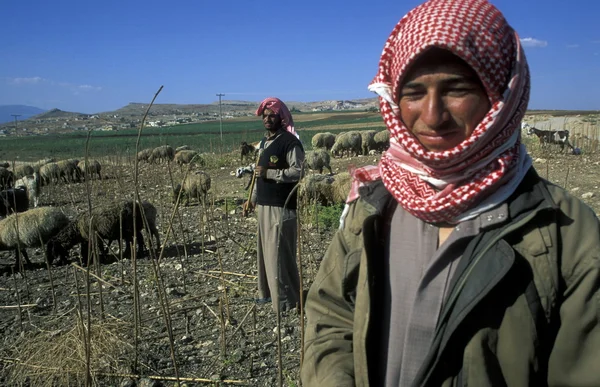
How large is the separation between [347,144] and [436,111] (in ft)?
66.1

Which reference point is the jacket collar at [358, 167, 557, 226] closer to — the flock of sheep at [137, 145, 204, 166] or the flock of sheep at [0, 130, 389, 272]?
the flock of sheep at [0, 130, 389, 272]

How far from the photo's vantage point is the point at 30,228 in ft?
22.6

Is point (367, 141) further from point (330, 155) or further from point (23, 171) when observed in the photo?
point (23, 171)

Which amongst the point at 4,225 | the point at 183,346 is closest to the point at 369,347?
the point at 183,346

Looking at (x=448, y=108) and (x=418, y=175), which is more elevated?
(x=448, y=108)

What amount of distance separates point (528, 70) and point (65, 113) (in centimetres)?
15730

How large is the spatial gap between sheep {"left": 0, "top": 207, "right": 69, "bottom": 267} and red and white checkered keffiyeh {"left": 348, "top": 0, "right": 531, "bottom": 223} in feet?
22.2

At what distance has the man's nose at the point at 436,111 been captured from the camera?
1122 millimetres

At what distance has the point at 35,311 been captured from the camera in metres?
4.73

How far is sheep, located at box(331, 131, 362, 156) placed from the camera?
2106cm

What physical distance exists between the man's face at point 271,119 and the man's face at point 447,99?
3.16 metres

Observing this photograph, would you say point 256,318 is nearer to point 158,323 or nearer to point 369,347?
point 158,323

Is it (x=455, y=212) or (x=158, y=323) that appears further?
(x=158, y=323)

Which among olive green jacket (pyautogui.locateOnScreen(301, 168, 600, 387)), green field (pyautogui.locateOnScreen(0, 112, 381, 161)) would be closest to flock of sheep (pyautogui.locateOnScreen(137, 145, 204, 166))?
green field (pyautogui.locateOnScreen(0, 112, 381, 161))
